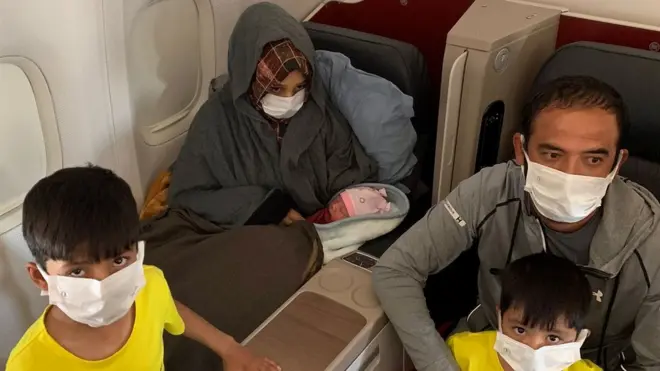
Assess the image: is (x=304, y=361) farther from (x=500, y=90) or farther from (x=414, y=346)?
(x=500, y=90)

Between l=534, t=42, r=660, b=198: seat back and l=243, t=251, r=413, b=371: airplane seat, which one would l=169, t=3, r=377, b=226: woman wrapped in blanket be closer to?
l=243, t=251, r=413, b=371: airplane seat

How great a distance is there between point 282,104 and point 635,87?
83 centimetres

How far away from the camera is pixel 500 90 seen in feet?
Answer: 6.12

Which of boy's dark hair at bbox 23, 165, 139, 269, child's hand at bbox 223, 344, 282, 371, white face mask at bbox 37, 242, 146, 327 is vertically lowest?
child's hand at bbox 223, 344, 282, 371

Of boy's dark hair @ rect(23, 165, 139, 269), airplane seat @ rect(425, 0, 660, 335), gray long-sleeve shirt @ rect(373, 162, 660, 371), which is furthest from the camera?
airplane seat @ rect(425, 0, 660, 335)

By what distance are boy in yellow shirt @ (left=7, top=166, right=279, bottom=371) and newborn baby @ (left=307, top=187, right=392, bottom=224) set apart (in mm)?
718

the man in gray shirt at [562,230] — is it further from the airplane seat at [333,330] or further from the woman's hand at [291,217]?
the woman's hand at [291,217]

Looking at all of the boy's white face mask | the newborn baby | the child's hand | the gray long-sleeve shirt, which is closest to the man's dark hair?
the gray long-sleeve shirt

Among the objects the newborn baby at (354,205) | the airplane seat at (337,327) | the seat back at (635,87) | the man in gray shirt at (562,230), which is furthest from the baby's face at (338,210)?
the seat back at (635,87)

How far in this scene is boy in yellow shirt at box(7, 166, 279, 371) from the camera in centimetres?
111

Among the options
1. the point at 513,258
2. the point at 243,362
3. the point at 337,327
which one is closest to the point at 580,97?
the point at 513,258

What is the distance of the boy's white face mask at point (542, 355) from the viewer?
1.27 meters

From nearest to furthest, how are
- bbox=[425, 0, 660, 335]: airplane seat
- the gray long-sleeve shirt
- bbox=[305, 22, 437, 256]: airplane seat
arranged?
the gray long-sleeve shirt < bbox=[425, 0, 660, 335]: airplane seat < bbox=[305, 22, 437, 256]: airplane seat

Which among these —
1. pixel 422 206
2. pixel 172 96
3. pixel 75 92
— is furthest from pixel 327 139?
pixel 75 92
